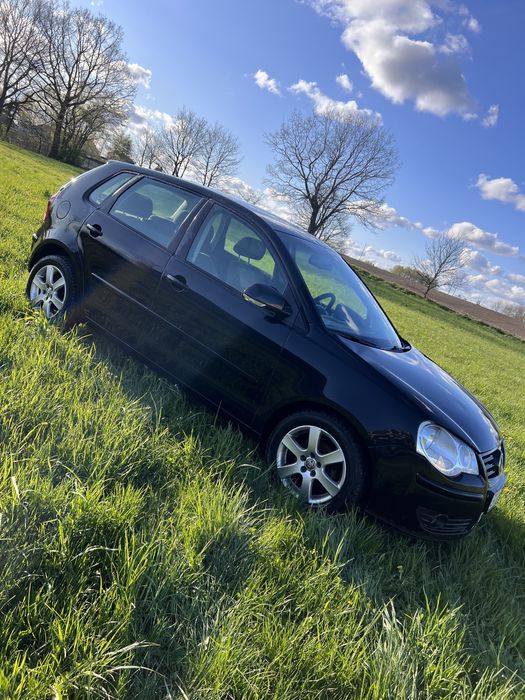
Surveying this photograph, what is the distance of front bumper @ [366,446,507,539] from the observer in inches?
101

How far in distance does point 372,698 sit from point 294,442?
57.1 inches

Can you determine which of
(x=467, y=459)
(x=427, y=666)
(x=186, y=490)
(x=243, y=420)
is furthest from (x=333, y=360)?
(x=427, y=666)

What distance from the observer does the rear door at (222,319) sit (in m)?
3.09

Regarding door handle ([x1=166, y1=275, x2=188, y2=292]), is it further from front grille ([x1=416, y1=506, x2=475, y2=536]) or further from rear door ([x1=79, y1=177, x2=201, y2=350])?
front grille ([x1=416, y1=506, x2=475, y2=536])

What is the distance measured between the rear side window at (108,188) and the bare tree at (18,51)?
48.3 m

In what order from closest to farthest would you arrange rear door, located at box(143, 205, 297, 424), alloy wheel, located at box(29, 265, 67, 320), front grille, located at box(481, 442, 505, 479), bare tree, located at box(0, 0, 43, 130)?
front grille, located at box(481, 442, 505, 479)
rear door, located at box(143, 205, 297, 424)
alloy wheel, located at box(29, 265, 67, 320)
bare tree, located at box(0, 0, 43, 130)

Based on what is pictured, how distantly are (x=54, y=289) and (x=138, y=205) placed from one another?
43.7 inches

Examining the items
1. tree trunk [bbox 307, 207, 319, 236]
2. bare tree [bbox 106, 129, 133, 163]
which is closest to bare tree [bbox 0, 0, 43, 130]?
bare tree [bbox 106, 129, 133, 163]

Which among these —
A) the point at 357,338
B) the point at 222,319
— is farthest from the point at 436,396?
the point at 222,319

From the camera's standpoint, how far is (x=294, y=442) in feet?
9.48

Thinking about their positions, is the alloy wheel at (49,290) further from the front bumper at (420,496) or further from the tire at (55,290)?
the front bumper at (420,496)

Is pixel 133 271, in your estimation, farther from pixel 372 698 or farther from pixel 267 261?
pixel 372 698

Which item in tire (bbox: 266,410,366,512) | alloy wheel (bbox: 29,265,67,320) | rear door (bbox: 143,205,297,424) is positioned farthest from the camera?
alloy wheel (bbox: 29,265,67,320)

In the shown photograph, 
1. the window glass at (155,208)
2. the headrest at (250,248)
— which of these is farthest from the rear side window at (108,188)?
the headrest at (250,248)
